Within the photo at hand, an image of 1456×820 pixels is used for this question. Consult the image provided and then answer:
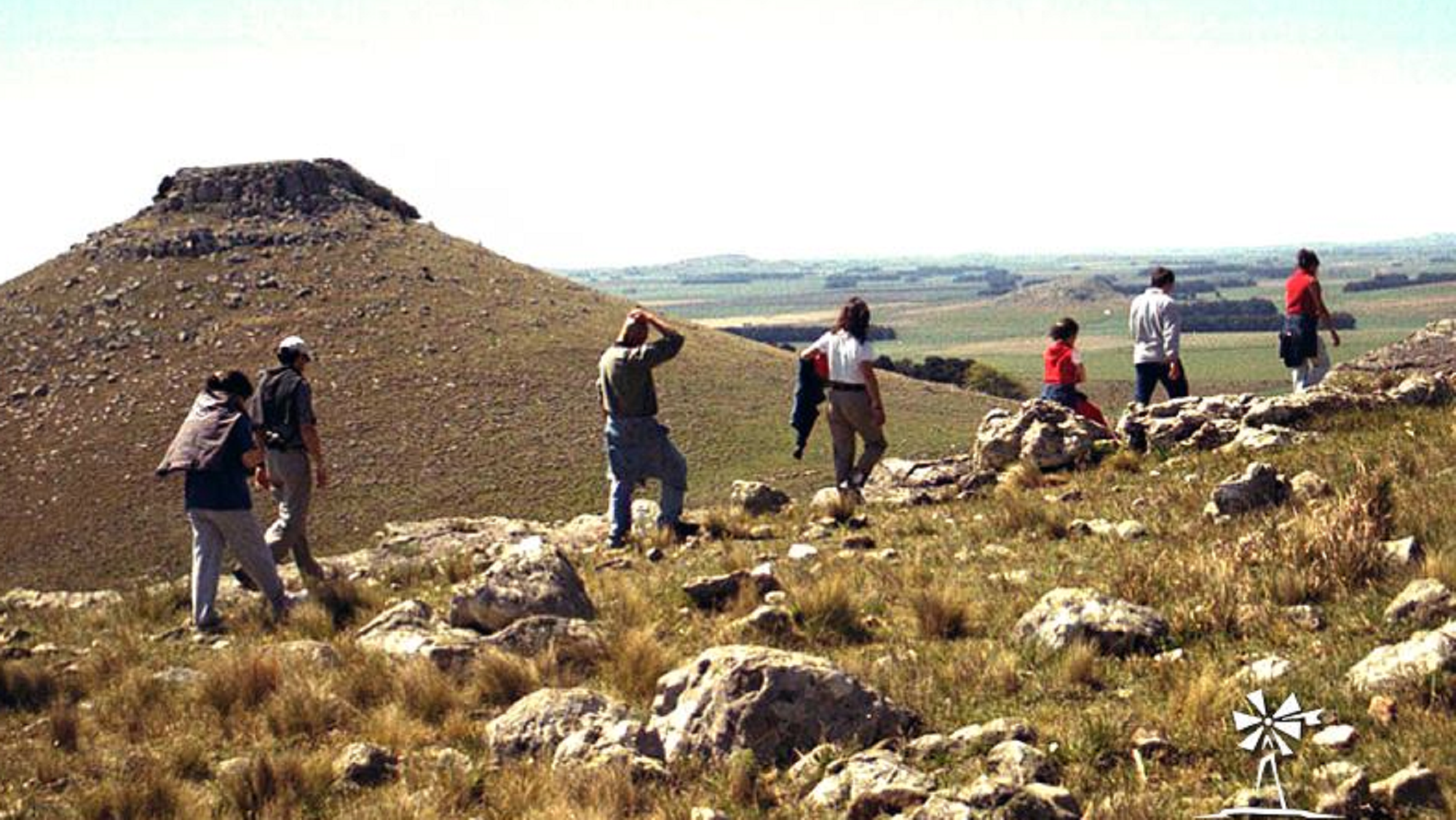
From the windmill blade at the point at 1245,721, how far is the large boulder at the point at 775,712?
1541mm

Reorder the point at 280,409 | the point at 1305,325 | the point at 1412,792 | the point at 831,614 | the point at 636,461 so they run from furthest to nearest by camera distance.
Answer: the point at 1305,325 → the point at 636,461 → the point at 280,409 → the point at 831,614 → the point at 1412,792

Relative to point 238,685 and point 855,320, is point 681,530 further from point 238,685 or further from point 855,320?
point 238,685

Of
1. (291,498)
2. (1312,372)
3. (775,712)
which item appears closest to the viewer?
(775,712)

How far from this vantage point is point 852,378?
505 inches

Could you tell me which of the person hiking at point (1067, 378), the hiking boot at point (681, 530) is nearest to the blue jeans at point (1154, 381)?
the person hiking at point (1067, 378)

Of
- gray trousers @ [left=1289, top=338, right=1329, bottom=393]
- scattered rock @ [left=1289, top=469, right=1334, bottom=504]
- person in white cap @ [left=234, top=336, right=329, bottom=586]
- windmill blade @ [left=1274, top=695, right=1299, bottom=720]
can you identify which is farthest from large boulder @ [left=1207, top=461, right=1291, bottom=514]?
person in white cap @ [left=234, top=336, right=329, bottom=586]

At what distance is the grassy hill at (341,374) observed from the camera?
4441 cm

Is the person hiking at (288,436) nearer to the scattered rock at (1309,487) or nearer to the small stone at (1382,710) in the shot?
the scattered rock at (1309,487)

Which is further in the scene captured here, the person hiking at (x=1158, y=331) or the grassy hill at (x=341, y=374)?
the grassy hill at (x=341, y=374)

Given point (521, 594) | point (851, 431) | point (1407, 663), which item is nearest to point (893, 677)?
point (1407, 663)

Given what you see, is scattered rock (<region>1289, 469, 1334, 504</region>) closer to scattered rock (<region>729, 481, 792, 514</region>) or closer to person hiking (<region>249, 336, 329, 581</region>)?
scattered rock (<region>729, 481, 792, 514</region>)

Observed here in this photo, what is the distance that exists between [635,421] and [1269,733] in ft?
24.7

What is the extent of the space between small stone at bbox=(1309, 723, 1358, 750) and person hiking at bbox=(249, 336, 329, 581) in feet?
28.2

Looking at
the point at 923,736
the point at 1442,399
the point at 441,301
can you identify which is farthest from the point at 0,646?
the point at 441,301
